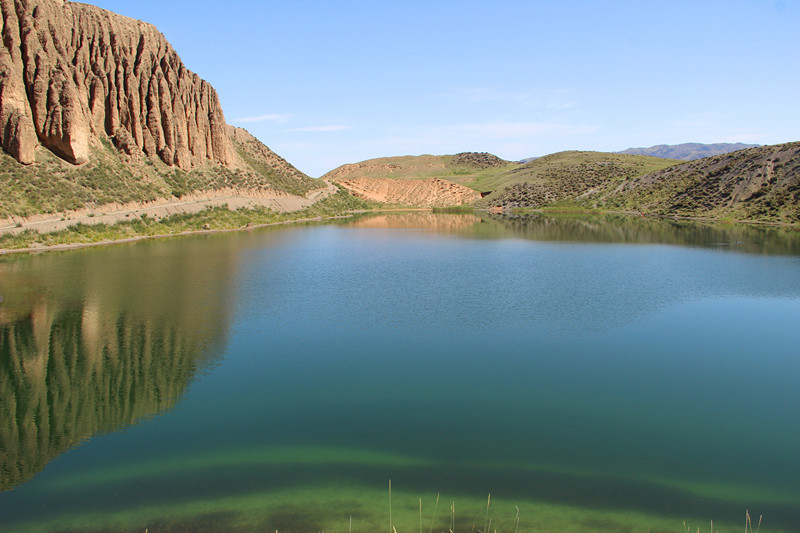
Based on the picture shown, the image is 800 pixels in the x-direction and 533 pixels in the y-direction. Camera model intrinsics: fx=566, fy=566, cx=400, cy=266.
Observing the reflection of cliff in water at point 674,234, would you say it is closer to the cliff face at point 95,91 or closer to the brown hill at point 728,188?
the brown hill at point 728,188

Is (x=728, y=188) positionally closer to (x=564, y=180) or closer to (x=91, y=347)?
(x=564, y=180)

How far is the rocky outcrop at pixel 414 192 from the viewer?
398 ft

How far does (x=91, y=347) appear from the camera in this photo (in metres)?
16.3

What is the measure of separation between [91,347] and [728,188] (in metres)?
77.2

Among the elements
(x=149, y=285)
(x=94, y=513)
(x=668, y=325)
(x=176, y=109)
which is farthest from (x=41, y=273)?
(x=176, y=109)

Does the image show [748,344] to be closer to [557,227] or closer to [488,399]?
[488,399]

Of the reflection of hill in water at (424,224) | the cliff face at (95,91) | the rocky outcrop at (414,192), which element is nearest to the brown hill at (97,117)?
the cliff face at (95,91)

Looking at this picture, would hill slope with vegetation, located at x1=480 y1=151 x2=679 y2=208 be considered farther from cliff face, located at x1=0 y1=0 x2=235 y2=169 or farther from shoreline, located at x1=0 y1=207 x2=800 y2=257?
cliff face, located at x1=0 y1=0 x2=235 y2=169

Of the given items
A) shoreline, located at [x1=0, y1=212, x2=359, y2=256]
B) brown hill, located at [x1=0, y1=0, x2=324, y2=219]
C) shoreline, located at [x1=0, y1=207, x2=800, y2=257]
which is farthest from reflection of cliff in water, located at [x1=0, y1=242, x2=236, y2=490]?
brown hill, located at [x1=0, y1=0, x2=324, y2=219]

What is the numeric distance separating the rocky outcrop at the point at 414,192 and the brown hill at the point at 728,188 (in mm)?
37174

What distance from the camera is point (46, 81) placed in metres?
49.2

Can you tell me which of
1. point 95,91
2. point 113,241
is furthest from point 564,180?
point 113,241

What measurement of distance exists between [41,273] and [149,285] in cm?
686

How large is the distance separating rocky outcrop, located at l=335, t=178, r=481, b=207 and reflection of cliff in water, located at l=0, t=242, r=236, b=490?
9432 centimetres
